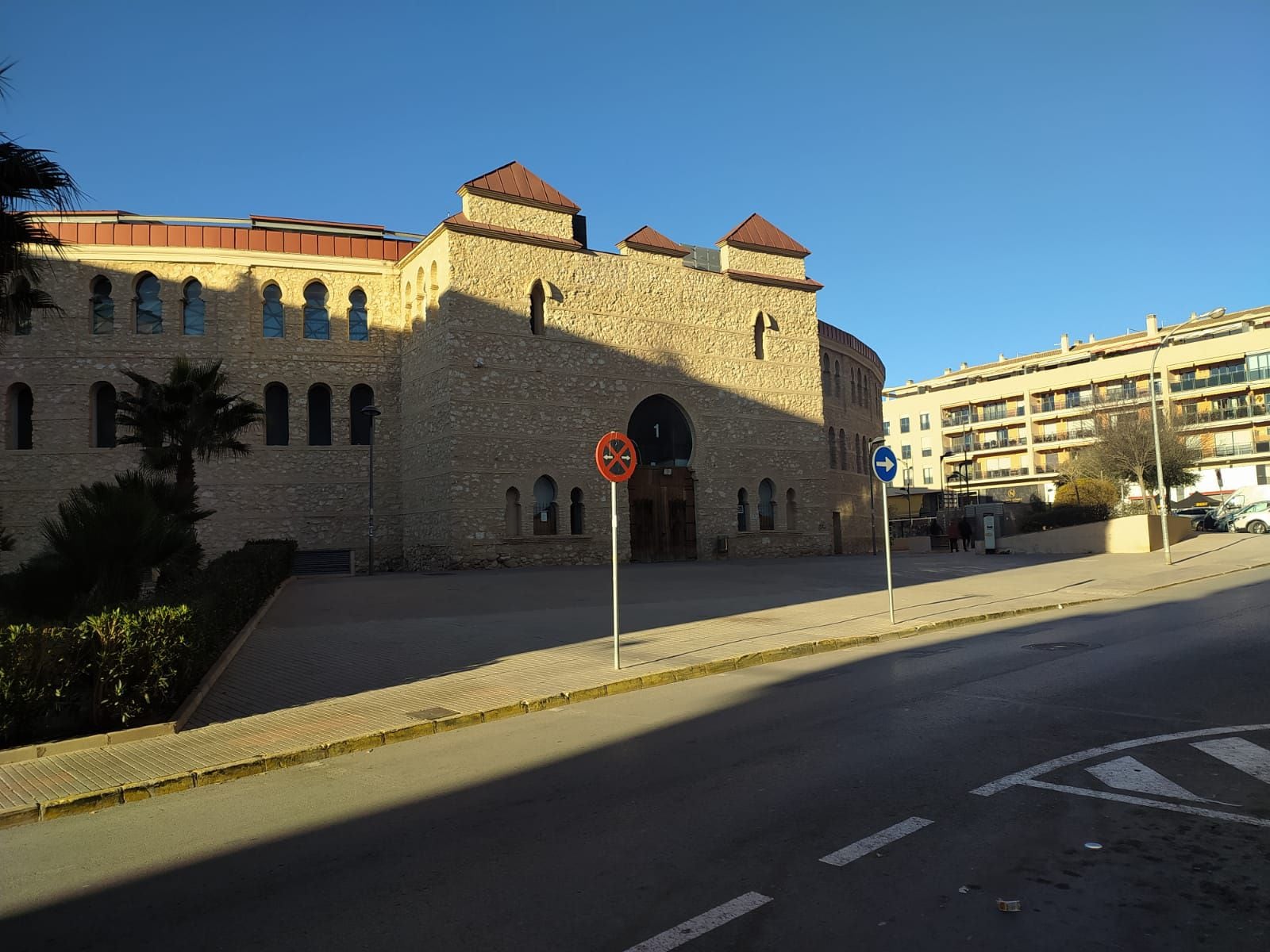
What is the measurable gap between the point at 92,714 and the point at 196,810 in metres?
2.60

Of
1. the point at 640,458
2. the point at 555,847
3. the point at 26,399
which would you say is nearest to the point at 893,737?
the point at 555,847

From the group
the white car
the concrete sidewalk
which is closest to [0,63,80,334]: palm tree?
the concrete sidewalk

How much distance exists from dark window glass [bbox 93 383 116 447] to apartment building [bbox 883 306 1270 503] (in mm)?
45752

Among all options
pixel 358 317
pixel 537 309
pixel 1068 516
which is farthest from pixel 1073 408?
pixel 358 317

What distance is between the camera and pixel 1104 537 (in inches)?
1321

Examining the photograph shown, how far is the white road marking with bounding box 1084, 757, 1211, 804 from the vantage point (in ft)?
16.9

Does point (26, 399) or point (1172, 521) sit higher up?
point (26, 399)

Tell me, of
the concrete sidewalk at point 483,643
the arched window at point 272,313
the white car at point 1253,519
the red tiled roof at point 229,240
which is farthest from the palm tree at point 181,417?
the white car at point 1253,519

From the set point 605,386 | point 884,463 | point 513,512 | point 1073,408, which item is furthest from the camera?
point 1073,408

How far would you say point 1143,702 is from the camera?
7.72 meters

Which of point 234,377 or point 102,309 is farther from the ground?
point 102,309

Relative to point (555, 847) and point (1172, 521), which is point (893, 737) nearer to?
point (555, 847)

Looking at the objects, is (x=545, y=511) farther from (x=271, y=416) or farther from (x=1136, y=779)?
(x=1136, y=779)

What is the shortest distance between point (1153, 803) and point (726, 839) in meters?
2.51
